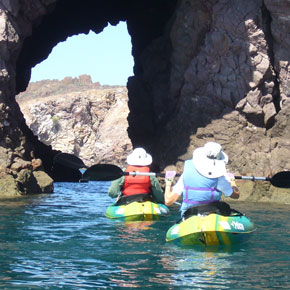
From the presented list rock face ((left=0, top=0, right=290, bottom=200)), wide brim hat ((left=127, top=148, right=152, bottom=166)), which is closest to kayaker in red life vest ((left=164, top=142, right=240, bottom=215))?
wide brim hat ((left=127, top=148, right=152, bottom=166))

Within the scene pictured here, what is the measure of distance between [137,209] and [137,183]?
2.76ft

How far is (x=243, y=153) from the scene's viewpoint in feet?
81.0

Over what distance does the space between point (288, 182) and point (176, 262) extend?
4.89m

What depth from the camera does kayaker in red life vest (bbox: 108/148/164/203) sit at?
14414mm

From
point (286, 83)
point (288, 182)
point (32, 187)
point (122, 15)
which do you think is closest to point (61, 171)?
point (122, 15)

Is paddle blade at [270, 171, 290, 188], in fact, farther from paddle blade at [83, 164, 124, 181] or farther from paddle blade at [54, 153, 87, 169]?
paddle blade at [54, 153, 87, 169]

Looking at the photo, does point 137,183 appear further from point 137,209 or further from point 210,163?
point 210,163

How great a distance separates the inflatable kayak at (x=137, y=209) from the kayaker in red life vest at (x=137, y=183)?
0.28 ft

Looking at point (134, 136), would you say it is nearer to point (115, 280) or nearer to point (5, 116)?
point (5, 116)

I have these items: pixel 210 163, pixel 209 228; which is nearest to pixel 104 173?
pixel 210 163

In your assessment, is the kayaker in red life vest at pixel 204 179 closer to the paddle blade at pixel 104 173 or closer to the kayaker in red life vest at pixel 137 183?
the paddle blade at pixel 104 173

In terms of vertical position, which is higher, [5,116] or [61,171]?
[5,116]

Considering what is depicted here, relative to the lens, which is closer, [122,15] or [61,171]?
[122,15]

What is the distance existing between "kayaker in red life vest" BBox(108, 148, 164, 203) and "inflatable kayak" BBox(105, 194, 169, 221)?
0.28ft
